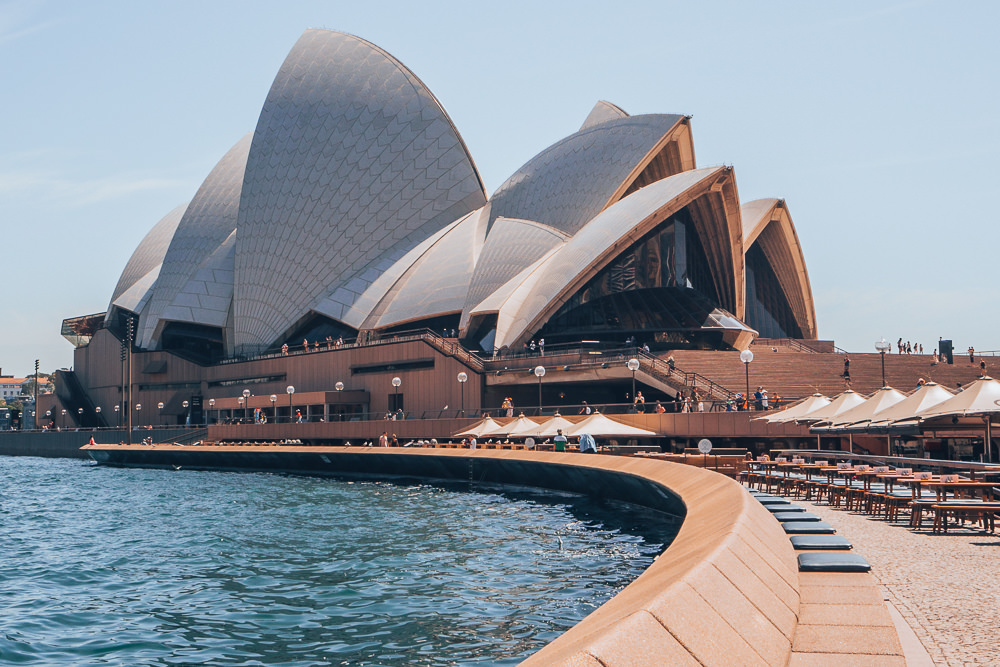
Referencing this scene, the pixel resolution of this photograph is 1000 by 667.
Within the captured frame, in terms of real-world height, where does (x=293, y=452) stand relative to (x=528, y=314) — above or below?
below

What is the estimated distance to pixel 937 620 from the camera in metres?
5.70

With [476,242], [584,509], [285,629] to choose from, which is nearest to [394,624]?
[285,629]

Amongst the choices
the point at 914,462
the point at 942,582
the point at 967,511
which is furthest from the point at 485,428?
the point at 942,582

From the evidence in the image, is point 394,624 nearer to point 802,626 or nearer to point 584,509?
point 802,626

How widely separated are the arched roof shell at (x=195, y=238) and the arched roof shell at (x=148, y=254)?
8.83m

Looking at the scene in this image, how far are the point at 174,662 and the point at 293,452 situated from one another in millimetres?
25884

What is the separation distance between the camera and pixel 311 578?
1082 cm

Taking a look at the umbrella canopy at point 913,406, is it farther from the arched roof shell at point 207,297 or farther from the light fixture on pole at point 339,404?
the arched roof shell at point 207,297

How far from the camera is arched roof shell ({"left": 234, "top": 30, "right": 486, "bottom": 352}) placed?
53969 mm

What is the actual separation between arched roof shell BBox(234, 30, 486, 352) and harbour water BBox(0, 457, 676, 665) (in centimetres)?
3490

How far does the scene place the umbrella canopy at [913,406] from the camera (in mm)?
15336

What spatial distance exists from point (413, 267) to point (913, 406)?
39485 mm

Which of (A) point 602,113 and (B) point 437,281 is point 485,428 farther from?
(A) point 602,113

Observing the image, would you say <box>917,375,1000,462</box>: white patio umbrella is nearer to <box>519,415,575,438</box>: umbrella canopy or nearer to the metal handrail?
the metal handrail
